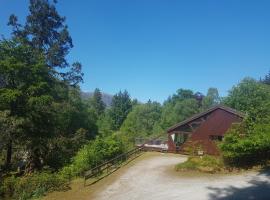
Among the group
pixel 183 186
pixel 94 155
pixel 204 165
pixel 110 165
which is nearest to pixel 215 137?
pixel 204 165

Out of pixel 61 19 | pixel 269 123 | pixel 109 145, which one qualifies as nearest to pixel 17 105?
pixel 109 145

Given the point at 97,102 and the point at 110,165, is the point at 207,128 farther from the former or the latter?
the point at 97,102

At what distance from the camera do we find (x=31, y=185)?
21203 mm

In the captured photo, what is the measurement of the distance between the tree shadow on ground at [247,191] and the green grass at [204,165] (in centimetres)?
345

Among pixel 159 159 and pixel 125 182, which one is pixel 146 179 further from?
pixel 159 159

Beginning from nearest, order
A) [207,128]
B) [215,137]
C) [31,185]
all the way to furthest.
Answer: [31,185]
[215,137]
[207,128]

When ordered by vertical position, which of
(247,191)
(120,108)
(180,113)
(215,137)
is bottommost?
(247,191)

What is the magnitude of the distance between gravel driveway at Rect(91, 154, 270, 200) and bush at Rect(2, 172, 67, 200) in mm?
4119

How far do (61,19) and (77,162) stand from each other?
74.9ft

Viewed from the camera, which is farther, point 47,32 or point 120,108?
point 120,108

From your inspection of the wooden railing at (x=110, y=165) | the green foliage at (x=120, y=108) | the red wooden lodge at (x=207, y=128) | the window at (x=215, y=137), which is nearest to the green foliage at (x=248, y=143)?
the red wooden lodge at (x=207, y=128)

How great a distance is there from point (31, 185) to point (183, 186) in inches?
439

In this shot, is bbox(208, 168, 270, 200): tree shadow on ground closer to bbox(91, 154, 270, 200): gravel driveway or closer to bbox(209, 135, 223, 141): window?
bbox(91, 154, 270, 200): gravel driveway

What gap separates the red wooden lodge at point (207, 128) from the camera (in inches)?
1206
